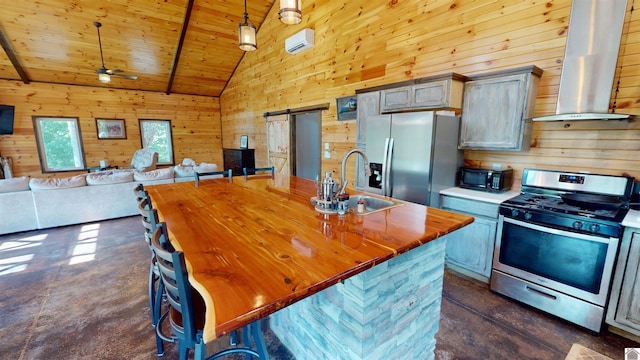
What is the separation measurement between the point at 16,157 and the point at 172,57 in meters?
4.35

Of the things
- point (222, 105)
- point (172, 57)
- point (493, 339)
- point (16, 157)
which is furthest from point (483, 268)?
point (16, 157)

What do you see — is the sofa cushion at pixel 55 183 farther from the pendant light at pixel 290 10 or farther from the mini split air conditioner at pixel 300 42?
the pendant light at pixel 290 10

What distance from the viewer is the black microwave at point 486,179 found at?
2.63 metres

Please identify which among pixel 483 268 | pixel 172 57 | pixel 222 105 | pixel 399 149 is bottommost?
pixel 483 268

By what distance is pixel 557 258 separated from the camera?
208 centimetres

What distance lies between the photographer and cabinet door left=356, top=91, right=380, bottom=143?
3461mm

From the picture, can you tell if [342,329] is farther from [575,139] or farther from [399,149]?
[575,139]

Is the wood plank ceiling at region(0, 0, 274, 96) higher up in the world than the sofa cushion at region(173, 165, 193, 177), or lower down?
higher up

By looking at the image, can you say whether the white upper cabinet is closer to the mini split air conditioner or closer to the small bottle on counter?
the small bottle on counter

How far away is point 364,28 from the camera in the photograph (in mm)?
3967

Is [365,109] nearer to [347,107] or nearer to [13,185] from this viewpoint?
[347,107]

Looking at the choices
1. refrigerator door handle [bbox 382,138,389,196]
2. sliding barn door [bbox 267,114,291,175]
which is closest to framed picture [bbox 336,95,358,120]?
refrigerator door handle [bbox 382,138,389,196]

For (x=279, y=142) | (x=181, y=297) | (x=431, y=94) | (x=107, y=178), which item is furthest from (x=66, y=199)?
(x=431, y=94)

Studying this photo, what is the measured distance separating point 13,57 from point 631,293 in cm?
965
